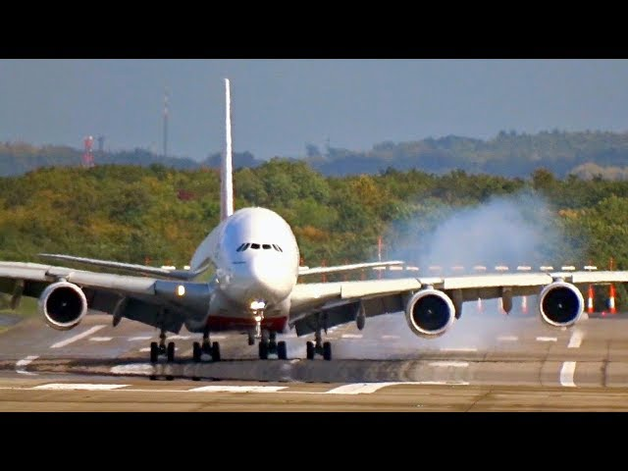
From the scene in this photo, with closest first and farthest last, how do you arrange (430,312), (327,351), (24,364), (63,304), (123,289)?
(63,304) → (123,289) → (430,312) → (24,364) → (327,351)

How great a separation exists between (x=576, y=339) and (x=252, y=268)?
12.8m

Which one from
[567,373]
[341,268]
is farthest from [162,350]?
[567,373]

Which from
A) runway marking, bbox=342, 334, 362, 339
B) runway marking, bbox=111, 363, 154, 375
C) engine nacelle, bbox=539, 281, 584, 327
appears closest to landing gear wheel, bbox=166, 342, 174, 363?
runway marking, bbox=111, 363, 154, 375

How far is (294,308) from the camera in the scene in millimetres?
32062

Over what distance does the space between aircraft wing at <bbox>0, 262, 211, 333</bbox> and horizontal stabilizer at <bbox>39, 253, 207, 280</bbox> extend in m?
0.58

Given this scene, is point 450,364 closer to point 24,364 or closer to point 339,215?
point 24,364

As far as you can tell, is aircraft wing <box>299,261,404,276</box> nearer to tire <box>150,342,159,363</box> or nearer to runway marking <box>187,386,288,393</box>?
tire <box>150,342,159,363</box>

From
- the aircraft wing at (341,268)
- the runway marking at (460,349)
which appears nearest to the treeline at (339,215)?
the runway marking at (460,349)

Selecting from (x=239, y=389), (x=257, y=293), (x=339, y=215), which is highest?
(x=339, y=215)

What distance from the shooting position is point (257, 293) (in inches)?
1178

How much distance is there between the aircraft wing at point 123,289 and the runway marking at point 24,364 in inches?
50.9

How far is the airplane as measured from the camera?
30.3 m
